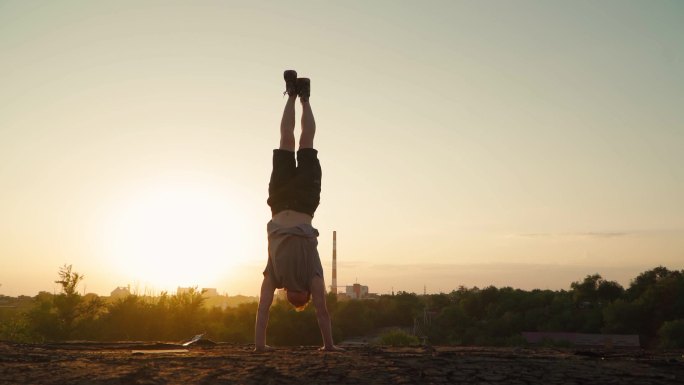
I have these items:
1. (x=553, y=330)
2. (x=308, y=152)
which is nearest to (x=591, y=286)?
(x=553, y=330)

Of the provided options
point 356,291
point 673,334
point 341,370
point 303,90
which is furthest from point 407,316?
point 341,370

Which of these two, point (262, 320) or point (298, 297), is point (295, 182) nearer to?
point (298, 297)

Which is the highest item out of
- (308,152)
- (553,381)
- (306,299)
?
(308,152)

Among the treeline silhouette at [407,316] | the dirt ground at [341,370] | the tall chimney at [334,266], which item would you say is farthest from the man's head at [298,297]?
the tall chimney at [334,266]

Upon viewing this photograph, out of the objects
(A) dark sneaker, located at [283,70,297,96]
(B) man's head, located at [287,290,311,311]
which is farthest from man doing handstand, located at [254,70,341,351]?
(A) dark sneaker, located at [283,70,297,96]

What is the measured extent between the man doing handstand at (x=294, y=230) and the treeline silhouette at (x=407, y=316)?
17878mm

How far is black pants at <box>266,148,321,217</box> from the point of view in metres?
10.0

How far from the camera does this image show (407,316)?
85.2m

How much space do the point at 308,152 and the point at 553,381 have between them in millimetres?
5574

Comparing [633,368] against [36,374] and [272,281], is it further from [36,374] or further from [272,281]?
[36,374]

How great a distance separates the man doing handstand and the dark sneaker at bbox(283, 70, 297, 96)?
299 mm

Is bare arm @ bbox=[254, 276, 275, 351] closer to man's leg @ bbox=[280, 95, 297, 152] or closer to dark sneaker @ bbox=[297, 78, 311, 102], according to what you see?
man's leg @ bbox=[280, 95, 297, 152]

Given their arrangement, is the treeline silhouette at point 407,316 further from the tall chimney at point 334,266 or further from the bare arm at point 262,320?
the bare arm at point 262,320

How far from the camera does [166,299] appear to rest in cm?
3856
